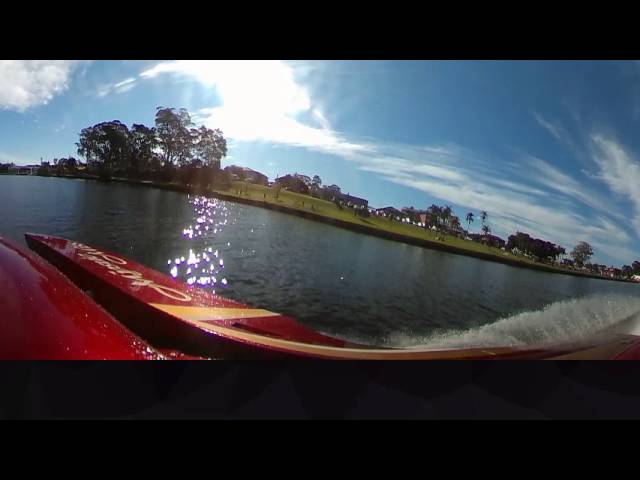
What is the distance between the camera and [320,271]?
3516mm

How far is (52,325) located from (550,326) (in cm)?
422

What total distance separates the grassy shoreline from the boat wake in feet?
1.64

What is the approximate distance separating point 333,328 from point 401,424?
107cm

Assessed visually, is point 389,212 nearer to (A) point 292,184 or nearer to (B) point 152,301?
(A) point 292,184

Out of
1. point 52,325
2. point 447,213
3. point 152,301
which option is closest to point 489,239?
point 447,213

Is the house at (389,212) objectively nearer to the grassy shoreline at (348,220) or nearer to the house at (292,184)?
the grassy shoreline at (348,220)

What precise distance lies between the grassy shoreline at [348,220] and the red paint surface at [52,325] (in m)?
1.26

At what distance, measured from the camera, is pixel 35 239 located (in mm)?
3080

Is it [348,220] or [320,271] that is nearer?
[348,220]

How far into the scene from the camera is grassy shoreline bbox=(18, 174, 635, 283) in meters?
2.95

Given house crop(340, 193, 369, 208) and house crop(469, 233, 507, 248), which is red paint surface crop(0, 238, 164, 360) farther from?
house crop(469, 233, 507, 248)

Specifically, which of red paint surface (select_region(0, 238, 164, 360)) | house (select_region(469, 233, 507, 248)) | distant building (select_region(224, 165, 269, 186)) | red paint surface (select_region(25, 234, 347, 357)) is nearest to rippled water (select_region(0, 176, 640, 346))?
red paint surface (select_region(25, 234, 347, 357))

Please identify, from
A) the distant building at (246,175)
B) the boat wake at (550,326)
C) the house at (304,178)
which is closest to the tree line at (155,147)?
the distant building at (246,175)

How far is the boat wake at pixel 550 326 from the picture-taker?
3.17 meters
